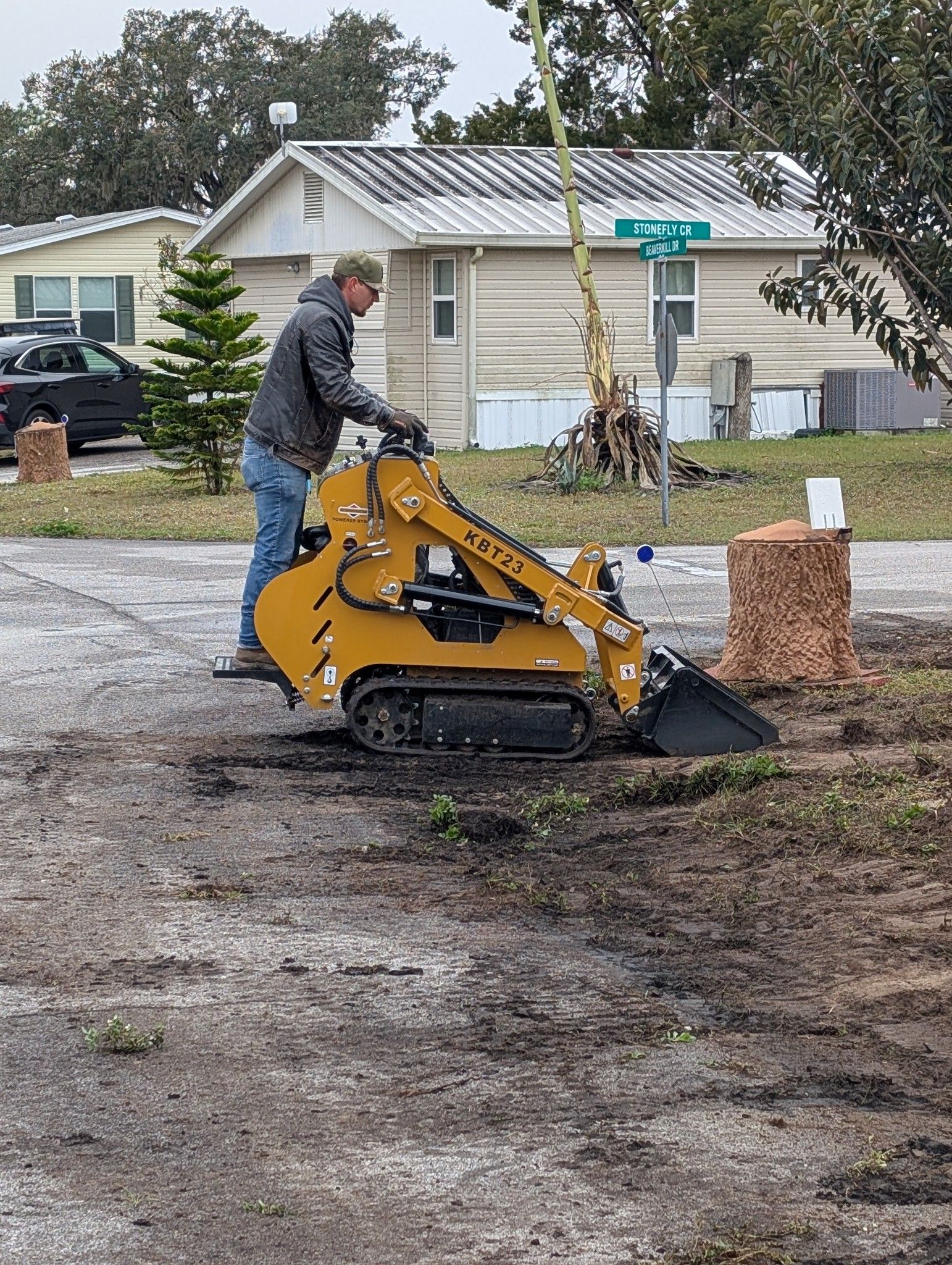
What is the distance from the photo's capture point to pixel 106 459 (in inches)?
1089

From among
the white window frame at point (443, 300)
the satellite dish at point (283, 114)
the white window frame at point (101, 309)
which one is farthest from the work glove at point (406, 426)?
the white window frame at point (101, 309)

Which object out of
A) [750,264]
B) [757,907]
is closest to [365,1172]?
[757,907]

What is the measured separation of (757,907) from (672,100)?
41109 millimetres

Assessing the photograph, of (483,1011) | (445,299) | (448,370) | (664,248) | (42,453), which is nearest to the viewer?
(483,1011)

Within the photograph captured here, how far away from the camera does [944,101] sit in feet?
27.1

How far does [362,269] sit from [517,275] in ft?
61.1

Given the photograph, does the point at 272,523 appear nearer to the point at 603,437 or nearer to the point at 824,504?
the point at 824,504

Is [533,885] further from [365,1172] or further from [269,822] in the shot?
[365,1172]

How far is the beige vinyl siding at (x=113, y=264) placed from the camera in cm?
3444

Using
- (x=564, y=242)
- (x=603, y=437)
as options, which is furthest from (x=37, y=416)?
(x=603, y=437)

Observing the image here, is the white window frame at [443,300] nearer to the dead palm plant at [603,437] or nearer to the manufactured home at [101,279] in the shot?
the dead palm plant at [603,437]

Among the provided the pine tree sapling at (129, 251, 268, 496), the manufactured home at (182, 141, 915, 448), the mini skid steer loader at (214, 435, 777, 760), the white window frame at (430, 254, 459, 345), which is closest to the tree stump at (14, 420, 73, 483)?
the pine tree sapling at (129, 251, 268, 496)

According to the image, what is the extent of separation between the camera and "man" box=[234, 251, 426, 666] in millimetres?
8047

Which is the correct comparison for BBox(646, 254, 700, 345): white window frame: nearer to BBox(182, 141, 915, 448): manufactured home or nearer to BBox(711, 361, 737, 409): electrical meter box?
BBox(182, 141, 915, 448): manufactured home
